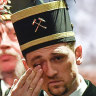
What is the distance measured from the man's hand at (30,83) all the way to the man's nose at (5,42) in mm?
1603

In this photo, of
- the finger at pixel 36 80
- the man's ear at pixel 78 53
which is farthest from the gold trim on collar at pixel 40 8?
the finger at pixel 36 80

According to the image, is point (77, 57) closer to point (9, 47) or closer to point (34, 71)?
point (34, 71)

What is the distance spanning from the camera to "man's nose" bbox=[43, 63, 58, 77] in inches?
90.9

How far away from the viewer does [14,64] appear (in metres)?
3.95

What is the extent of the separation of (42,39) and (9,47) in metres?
1.55

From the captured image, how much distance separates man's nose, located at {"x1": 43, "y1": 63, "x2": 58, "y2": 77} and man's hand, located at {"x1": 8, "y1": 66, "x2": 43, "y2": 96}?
0.13 ft

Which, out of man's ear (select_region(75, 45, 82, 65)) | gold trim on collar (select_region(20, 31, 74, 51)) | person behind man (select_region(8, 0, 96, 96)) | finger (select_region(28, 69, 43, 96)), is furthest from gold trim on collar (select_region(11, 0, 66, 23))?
finger (select_region(28, 69, 43, 96))

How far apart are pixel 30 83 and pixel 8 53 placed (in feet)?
5.38

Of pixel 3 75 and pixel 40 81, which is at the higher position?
pixel 40 81

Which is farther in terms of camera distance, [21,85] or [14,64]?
[14,64]

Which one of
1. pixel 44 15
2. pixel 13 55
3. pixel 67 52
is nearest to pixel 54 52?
pixel 67 52

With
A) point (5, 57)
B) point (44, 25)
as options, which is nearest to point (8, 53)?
point (5, 57)

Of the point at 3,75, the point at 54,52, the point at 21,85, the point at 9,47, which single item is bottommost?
the point at 3,75

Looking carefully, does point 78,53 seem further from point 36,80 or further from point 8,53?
point 8,53
